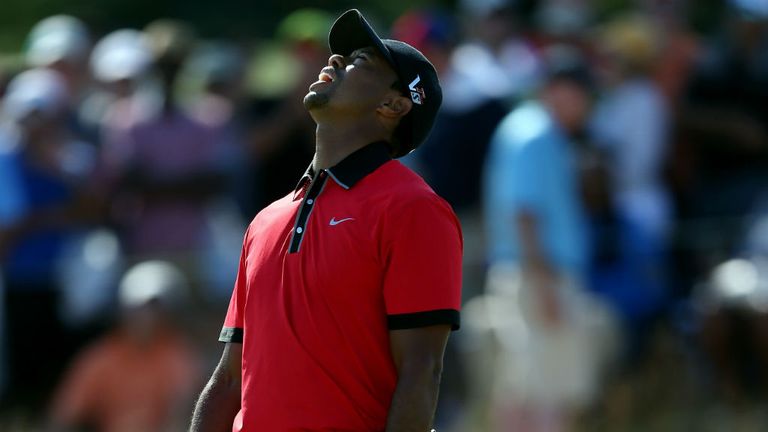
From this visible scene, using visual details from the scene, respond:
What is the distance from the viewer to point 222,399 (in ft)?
14.2

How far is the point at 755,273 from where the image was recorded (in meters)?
9.06

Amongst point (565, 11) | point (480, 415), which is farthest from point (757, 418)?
point (565, 11)

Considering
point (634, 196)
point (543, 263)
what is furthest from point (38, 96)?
point (634, 196)

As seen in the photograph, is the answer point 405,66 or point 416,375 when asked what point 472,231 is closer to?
point 405,66

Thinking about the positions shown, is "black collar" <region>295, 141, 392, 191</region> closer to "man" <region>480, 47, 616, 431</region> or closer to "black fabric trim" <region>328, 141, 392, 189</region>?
"black fabric trim" <region>328, 141, 392, 189</region>

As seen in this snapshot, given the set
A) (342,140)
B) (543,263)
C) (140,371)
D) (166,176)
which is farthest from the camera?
(166,176)

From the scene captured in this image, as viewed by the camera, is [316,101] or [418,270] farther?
[316,101]

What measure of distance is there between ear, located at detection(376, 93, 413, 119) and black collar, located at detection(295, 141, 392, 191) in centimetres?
10

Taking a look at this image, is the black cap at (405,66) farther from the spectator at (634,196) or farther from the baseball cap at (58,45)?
the baseball cap at (58,45)

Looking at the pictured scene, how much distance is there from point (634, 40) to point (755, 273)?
1.89m

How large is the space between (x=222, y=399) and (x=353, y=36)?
1.18m

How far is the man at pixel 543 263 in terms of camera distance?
8.43m

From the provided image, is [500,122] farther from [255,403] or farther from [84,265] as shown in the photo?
[255,403]

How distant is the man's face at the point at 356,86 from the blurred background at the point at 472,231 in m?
4.49
